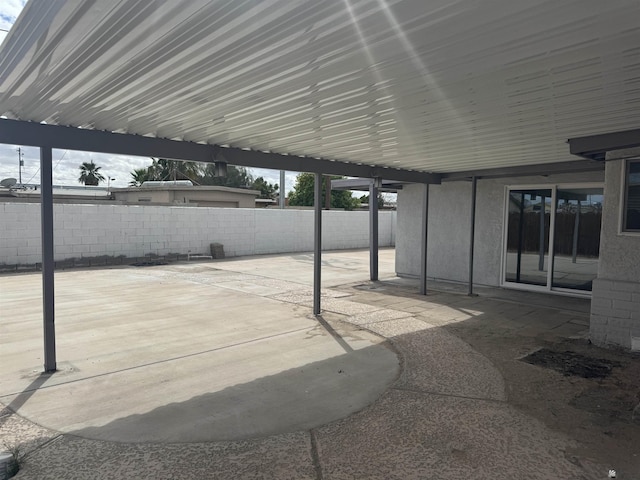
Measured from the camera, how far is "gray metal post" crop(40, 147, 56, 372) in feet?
14.3

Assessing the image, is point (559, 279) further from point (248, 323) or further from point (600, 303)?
point (248, 323)

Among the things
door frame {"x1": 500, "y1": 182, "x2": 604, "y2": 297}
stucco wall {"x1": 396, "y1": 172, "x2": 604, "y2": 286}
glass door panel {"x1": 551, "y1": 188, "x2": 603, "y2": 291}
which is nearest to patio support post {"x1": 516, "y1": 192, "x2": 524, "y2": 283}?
door frame {"x1": 500, "y1": 182, "x2": 604, "y2": 297}

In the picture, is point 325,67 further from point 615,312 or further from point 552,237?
point 552,237

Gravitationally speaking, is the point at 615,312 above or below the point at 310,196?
below

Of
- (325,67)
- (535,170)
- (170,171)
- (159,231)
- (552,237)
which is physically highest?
(170,171)

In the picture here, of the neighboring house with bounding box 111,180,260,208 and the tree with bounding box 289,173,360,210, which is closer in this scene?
the neighboring house with bounding box 111,180,260,208

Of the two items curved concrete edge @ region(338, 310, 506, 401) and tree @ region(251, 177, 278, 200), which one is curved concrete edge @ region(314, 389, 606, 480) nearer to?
curved concrete edge @ region(338, 310, 506, 401)

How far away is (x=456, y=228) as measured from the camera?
410 inches

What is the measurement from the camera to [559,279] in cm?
893

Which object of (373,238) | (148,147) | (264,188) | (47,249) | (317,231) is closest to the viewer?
(47,249)

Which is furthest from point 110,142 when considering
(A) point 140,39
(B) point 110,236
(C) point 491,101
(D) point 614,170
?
(B) point 110,236

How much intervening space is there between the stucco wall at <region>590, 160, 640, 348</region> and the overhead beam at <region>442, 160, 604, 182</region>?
112 cm

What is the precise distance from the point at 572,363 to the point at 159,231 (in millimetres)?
13322

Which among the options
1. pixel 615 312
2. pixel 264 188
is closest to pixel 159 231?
pixel 615 312
